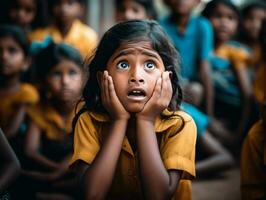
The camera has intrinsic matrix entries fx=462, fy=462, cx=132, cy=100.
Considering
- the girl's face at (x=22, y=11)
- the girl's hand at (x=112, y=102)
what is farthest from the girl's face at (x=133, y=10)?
the girl's hand at (x=112, y=102)

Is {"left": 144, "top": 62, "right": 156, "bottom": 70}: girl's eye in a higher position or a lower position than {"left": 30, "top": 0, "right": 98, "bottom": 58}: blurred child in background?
higher

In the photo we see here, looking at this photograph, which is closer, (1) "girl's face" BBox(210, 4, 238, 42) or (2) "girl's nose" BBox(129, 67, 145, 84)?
(2) "girl's nose" BBox(129, 67, 145, 84)

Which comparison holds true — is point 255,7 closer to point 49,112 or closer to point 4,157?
point 49,112

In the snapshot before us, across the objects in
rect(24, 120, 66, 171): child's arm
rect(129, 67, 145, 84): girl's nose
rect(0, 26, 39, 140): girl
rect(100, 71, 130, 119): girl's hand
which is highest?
rect(129, 67, 145, 84): girl's nose

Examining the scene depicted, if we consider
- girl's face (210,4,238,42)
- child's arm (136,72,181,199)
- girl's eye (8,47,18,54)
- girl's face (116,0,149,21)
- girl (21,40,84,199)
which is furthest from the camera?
girl's face (210,4,238,42)

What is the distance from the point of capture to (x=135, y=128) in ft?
6.98

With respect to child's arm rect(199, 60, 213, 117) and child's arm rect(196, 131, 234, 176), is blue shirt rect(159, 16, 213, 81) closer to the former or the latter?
child's arm rect(199, 60, 213, 117)

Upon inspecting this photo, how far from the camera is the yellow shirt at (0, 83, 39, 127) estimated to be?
3385 mm

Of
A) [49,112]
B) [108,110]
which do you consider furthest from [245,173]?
[49,112]

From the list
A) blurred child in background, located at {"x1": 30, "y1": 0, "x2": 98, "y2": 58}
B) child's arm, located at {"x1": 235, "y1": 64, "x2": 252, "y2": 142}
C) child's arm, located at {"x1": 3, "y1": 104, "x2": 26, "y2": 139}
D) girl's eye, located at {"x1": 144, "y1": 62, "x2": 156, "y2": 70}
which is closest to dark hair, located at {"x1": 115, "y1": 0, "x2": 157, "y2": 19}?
blurred child in background, located at {"x1": 30, "y1": 0, "x2": 98, "y2": 58}

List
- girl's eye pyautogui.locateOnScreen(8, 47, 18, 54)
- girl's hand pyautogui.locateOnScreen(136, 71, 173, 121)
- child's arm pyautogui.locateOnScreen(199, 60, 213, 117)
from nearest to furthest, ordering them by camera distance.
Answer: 1. girl's hand pyautogui.locateOnScreen(136, 71, 173, 121)
2. girl's eye pyautogui.locateOnScreen(8, 47, 18, 54)
3. child's arm pyautogui.locateOnScreen(199, 60, 213, 117)

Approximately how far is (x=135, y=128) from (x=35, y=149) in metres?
A: 1.21

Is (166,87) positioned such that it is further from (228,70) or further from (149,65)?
(228,70)

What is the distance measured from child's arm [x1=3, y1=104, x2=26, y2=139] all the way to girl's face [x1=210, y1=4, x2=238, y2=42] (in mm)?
2147
